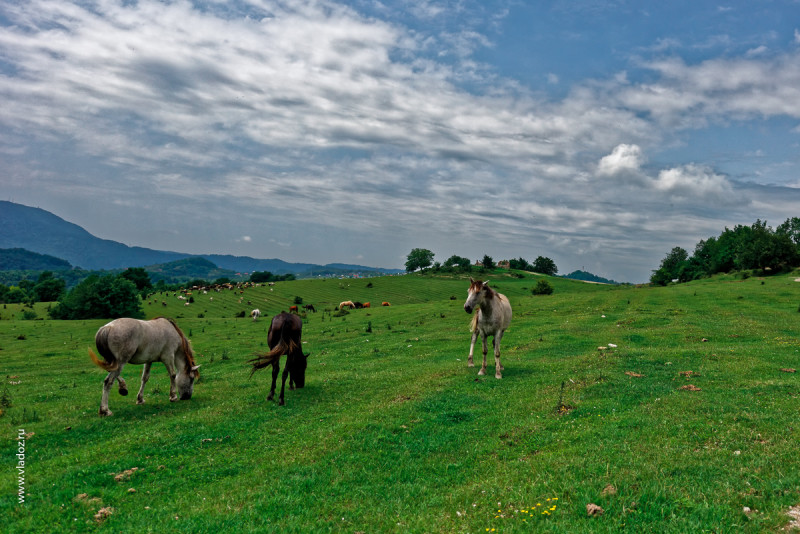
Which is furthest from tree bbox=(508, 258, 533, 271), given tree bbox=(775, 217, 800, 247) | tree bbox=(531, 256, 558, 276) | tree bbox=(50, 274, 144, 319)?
tree bbox=(50, 274, 144, 319)

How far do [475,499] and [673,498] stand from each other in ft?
9.82

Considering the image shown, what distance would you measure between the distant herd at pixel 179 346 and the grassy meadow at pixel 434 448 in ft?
2.36

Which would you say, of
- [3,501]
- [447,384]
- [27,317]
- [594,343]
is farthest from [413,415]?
[27,317]

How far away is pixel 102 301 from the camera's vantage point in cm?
6681

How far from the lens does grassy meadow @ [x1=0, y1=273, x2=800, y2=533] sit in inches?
260

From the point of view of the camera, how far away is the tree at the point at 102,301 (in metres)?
66.8

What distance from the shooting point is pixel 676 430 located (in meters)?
9.34

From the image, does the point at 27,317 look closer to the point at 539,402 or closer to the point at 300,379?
the point at 300,379

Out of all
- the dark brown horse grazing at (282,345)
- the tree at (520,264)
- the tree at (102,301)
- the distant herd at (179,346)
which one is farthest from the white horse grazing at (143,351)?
the tree at (520,264)

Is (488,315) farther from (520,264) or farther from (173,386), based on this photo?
(520,264)

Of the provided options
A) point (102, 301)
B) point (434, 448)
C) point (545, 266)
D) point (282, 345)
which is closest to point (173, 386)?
point (282, 345)

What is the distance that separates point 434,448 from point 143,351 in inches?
408

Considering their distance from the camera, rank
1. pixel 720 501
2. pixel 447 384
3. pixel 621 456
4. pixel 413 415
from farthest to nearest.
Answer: pixel 447 384
pixel 413 415
pixel 621 456
pixel 720 501

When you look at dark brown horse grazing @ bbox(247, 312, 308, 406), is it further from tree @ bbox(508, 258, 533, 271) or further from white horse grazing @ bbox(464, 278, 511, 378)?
Result: tree @ bbox(508, 258, 533, 271)
